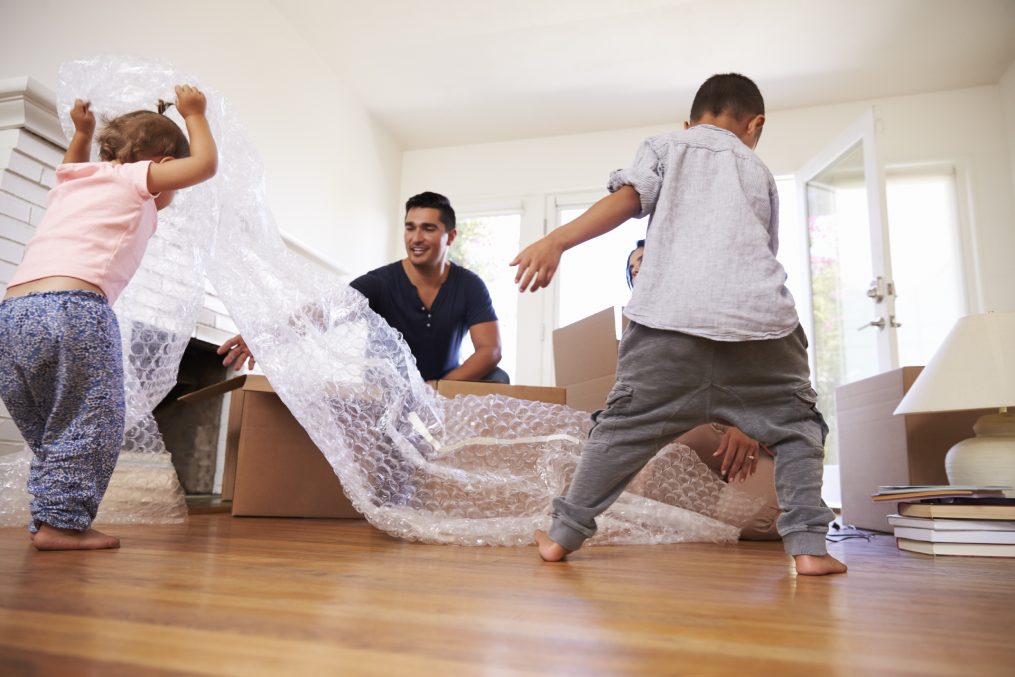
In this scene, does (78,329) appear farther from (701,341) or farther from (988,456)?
(988,456)

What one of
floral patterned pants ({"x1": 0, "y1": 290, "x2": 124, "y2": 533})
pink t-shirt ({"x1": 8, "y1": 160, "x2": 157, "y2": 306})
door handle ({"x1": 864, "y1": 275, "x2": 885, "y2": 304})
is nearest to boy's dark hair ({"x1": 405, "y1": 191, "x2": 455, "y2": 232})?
pink t-shirt ({"x1": 8, "y1": 160, "x2": 157, "y2": 306})

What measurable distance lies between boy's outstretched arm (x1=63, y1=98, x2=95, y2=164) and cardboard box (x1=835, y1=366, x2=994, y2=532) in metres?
1.91

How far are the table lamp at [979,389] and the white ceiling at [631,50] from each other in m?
2.01

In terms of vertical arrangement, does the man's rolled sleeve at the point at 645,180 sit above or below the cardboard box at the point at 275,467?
above

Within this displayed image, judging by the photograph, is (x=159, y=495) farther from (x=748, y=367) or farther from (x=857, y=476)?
(x=857, y=476)

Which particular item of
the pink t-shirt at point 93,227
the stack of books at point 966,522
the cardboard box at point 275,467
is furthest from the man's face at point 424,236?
the stack of books at point 966,522

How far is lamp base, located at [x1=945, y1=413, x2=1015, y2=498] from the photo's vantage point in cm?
151

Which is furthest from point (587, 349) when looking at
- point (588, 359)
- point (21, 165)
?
point (21, 165)

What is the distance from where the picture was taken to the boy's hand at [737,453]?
1476 millimetres

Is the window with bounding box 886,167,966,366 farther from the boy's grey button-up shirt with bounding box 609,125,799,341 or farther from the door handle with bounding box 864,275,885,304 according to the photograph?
the boy's grey button-up shirt with bounding box 609,125,799,341

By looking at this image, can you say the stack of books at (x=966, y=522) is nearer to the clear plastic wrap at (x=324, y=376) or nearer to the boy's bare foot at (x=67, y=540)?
the clear plastic wrap at (x=324, y=376)

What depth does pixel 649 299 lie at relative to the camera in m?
1.04

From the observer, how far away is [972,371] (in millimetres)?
1517

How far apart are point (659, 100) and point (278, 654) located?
12.5ft
